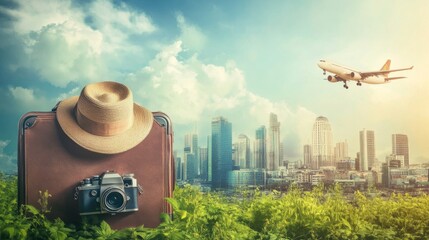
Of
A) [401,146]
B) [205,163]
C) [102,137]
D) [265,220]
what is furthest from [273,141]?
[102,137]

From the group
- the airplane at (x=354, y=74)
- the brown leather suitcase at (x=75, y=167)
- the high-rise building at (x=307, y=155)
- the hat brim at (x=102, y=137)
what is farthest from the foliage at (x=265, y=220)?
the airplane at (x=354, y=74)

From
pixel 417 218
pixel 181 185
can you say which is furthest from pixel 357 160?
pixel 181 185

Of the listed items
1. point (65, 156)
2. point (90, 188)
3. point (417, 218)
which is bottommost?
point (417, 218)

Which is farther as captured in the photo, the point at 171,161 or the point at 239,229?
the point at 171,161

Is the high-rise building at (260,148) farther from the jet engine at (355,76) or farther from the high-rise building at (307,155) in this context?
the jet engine at (355,76)

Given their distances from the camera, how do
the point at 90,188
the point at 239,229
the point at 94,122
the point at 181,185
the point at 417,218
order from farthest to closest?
the point at 181,185 < the point at 417,218 < the point at 94,122 < the point at 90,188 < the point at 239,229

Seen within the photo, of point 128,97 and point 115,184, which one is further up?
point 128,97

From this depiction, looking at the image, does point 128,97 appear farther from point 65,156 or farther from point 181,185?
point 181,185
